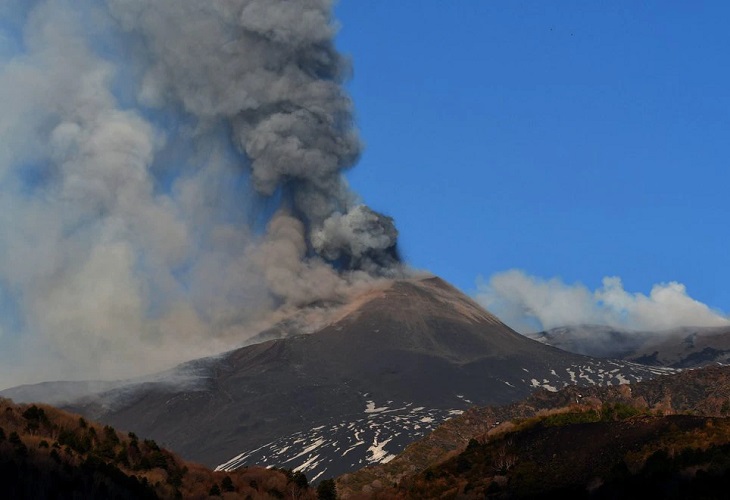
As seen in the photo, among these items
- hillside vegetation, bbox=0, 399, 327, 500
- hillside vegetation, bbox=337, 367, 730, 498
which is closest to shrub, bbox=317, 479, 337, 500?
hillside vegetation, bbox=0, 399, 327, 500

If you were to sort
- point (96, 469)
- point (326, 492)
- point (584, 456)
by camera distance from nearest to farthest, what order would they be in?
point (96, 469) < point (584, 456) < point (326, 492)

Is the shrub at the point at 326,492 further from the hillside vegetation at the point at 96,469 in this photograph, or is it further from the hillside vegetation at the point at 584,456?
the hillside vegetation at the point at 584,456

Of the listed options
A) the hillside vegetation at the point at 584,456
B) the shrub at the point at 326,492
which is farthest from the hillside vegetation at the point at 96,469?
the hillside vegetation at the point at 584,456

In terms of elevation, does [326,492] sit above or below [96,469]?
below

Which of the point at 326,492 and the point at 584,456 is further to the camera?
the point at 326,492

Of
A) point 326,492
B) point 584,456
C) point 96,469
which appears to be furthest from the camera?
point 326,492

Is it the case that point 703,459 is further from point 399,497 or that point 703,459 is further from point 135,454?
point 135,454

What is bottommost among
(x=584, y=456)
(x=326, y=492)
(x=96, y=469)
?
(x=584, y=456)

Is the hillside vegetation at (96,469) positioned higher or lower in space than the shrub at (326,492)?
higher

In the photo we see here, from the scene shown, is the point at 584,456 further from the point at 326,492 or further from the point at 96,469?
the point at 96,469

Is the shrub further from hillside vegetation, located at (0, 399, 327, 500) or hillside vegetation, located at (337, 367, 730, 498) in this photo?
hillside vegetation, located at (337, 367, 730, 498)

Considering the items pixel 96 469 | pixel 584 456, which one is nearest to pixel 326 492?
pixel 584 456

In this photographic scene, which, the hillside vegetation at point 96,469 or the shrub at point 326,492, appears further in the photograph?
the shrub at point 326,492

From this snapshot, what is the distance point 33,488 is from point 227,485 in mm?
12392
